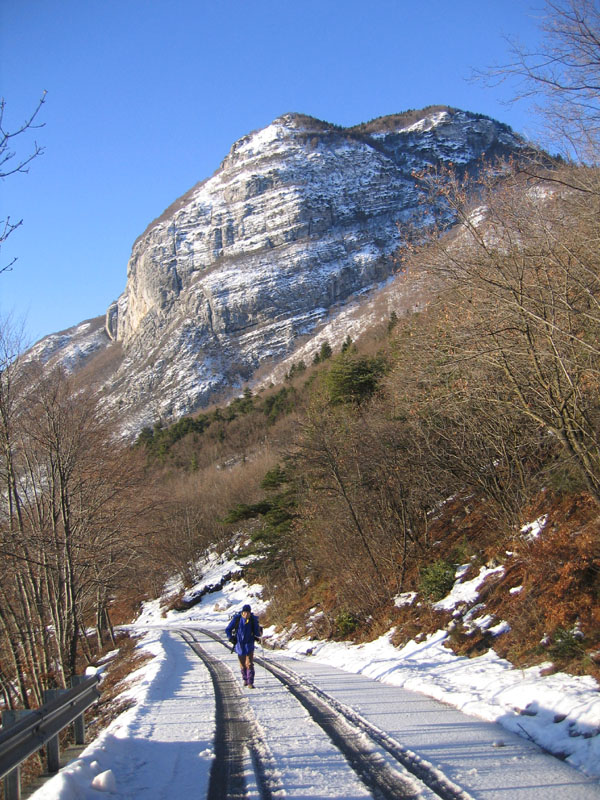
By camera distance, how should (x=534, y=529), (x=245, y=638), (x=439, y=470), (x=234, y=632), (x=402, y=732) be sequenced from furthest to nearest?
(x=439, y=470), (x=534, y=529), (x=234, y=632), (x=245, y=638), (x=402, y=732)

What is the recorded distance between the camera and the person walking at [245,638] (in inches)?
369

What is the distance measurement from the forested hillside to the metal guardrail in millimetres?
2815

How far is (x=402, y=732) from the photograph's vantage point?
5.62 m

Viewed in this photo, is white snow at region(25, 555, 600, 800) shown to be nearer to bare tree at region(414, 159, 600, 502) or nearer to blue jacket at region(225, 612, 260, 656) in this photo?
blue jacket at region(225, 612, 260, 656)

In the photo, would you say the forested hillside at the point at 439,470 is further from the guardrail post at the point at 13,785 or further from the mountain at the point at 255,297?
the mountain at the point at 255,297

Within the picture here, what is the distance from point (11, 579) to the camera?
12.4 metres

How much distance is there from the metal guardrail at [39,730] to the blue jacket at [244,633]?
10.9ft

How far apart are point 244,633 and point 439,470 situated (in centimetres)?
714

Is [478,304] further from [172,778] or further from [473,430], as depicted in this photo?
[172,778]

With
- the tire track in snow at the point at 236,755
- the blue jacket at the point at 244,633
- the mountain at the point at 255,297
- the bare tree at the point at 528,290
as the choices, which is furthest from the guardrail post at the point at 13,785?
the mountain at the point at 255,297

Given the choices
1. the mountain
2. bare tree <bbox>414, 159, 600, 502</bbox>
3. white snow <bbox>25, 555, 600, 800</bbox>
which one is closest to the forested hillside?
bare tree <bbox>414, 159, 600, 502</bbox>

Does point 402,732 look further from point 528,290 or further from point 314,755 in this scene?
point 528,290

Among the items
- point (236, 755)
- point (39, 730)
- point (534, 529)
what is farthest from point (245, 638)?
point (534, 529)

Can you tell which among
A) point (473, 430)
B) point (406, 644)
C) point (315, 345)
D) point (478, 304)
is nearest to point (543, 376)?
point (478, 304)
